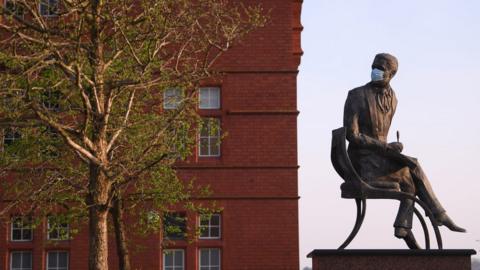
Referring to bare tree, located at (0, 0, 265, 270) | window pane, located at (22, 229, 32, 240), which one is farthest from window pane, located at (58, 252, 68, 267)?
bare tree, located at (0, 0, 265, 270)

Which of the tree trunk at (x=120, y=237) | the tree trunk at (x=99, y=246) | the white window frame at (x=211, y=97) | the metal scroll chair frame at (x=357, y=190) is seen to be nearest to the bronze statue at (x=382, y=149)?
the metal scroll chair frame at (x=357, y=190)

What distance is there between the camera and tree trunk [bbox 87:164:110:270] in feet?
66.6

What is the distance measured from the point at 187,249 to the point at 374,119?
15.6 m

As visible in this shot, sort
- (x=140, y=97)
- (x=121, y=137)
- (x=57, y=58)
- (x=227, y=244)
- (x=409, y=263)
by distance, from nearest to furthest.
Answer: (x=409, y=263), (x=57, y=58), (x=121, y=137), (x=140, y=97), (x=227, y=244)

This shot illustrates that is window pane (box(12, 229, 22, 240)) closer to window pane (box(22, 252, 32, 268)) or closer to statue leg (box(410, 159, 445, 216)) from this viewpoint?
window pane (box(22, 252, 32, 268))

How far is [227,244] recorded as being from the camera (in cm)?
3131

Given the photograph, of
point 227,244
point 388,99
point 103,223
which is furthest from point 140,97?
point 388,99

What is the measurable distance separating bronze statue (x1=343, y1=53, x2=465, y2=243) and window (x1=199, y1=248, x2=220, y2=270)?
15293mm

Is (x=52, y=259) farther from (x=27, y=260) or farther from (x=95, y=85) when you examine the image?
(x=95, y=85)

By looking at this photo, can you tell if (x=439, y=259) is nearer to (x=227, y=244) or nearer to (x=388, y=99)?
(x=388, y=99)

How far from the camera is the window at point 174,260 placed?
103 feet

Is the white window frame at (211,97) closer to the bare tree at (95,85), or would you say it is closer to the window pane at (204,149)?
the window pane at (204,149)

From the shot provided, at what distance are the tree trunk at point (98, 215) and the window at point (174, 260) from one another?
35.5 ft

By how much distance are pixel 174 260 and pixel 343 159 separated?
15.8 metres
